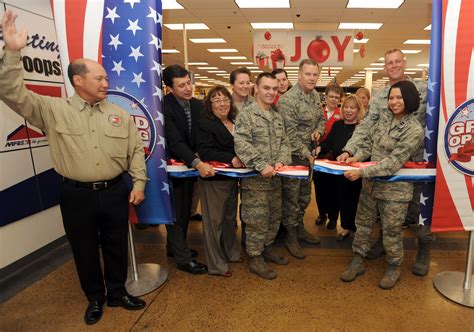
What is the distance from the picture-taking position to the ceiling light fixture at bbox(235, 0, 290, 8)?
622 cm

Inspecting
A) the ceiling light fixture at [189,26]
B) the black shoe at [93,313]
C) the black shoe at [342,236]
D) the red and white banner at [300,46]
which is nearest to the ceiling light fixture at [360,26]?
the red and white banner at [300,46]

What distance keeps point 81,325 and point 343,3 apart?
6597 millimetres

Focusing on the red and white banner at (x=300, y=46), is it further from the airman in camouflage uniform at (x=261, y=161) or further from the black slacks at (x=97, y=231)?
the black slacks at (x=97, y=231)

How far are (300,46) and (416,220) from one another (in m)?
5.88

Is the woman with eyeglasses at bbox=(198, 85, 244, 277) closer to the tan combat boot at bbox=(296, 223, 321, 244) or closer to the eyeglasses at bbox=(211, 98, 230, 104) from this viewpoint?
the eyeglasses at bbox=(211, 98, 230, 104)

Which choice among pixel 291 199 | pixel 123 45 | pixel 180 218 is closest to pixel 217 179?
pixel 180 218

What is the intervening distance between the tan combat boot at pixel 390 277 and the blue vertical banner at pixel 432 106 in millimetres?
472

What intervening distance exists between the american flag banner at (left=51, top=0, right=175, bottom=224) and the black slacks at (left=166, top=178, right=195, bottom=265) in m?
0.54

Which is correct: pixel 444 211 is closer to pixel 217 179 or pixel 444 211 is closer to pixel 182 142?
pixel 217 179

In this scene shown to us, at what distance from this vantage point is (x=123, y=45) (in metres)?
2.17

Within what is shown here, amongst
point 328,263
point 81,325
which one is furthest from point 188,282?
point 328,263

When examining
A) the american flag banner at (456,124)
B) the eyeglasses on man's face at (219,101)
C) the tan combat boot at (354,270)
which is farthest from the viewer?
the tan combat boot at (354,270)

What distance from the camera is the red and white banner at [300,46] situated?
7508mm

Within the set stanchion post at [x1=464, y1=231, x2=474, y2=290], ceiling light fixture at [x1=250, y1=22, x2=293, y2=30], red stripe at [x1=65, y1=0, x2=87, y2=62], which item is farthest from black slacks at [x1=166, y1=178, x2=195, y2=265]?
ceiling light fixture at [x1=250, y1=22, x2=293, y2=30]
